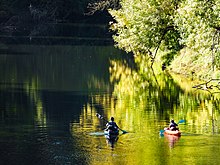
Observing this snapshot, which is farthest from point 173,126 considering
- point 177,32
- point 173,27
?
point 177,32

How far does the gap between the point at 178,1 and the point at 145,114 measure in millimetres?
15075

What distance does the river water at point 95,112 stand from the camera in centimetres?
2295

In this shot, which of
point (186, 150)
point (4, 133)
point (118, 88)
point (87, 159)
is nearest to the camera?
point (87, 159)

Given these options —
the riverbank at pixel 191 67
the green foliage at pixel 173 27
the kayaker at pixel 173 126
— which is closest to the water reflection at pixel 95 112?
the kayaker at pixel 173 126

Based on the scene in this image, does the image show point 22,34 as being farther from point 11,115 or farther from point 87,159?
point 87,159

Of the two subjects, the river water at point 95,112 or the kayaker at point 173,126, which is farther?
the kayaker at point 173,126

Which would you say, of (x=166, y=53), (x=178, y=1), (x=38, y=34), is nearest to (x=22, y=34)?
(x=38, y=34)

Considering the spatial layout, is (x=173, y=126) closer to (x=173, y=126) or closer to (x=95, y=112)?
(x=173, y=126)

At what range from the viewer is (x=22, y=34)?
293ft

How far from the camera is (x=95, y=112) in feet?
107

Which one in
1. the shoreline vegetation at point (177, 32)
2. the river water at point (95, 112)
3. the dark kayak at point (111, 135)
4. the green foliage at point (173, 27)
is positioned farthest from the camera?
the shoreline vegetation at point (177, 32)

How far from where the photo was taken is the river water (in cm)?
2295

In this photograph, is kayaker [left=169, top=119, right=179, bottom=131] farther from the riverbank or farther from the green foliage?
the riverbank

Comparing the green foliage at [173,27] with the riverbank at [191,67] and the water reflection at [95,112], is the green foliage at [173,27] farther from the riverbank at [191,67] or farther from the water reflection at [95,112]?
the water reflection at [95,112]
